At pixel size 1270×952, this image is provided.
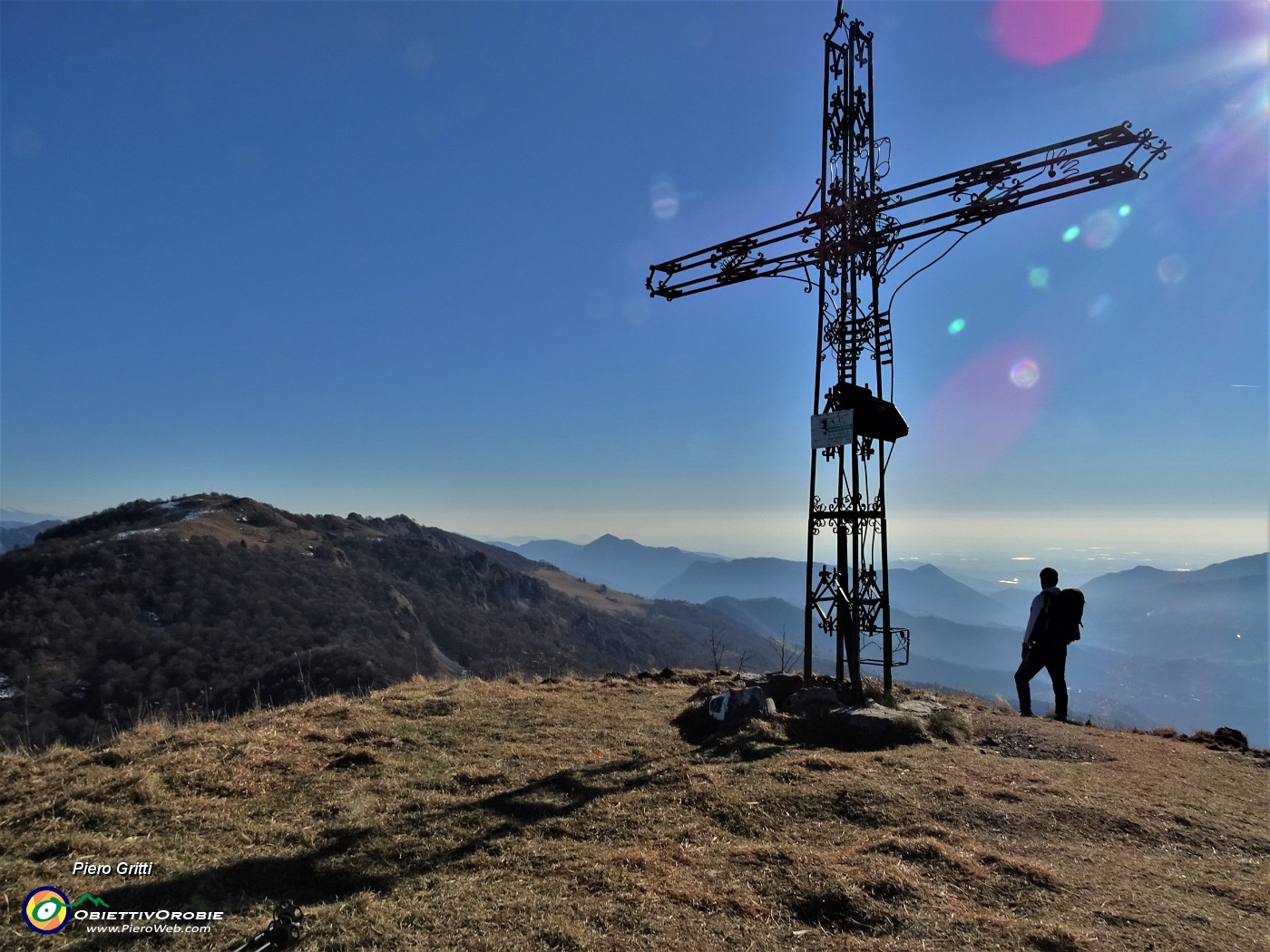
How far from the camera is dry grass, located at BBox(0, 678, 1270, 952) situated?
13.5ft

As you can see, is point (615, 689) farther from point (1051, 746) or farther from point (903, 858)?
point (903, 858)

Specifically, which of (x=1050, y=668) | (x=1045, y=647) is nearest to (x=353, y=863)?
(x=1050, y=668)

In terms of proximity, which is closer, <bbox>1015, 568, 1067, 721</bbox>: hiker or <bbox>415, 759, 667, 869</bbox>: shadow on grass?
<bbox>415, 759, 667, 869</bbox>: shadow on grass

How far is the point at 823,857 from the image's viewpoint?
5.06 meters

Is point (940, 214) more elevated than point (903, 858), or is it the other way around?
point (940, 214)

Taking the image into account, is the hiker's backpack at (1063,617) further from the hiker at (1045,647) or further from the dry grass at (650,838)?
the dry grass at (650,838)

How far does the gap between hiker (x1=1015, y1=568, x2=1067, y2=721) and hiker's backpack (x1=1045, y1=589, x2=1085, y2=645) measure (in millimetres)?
16

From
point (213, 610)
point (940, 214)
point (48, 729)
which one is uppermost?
point (940, 214)

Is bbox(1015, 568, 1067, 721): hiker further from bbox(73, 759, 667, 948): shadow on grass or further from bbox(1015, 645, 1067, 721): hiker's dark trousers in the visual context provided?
bbox(73, 759, 667, 948): shadow on grass

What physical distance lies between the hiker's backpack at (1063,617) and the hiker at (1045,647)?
16mm

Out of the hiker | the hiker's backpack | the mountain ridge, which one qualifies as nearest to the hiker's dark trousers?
the hiker

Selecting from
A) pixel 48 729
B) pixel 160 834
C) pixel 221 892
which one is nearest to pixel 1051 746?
pixel 221 892

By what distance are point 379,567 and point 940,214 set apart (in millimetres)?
134225

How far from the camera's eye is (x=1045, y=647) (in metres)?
11.1
